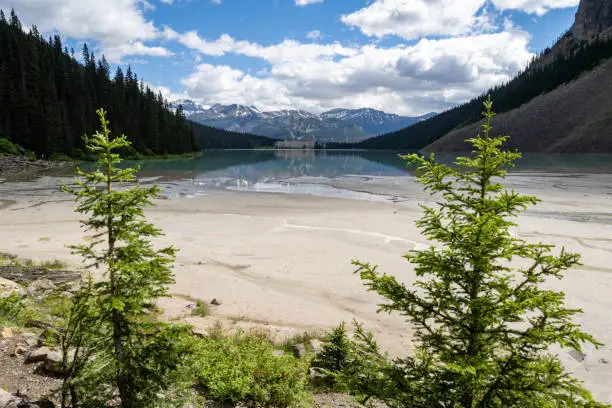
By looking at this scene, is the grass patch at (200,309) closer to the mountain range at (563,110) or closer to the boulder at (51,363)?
the boulder at (51,363)

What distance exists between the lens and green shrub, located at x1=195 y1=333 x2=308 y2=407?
684cm

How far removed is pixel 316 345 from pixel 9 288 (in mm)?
9807

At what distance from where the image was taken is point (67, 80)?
97.1m

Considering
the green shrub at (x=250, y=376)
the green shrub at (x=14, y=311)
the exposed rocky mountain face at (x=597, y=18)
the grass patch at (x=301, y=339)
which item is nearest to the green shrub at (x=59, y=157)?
the green shrub at (x=14, y=311)

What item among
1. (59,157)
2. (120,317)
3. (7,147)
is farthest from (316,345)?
(59,157)

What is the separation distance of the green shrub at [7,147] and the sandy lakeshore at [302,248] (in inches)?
1577

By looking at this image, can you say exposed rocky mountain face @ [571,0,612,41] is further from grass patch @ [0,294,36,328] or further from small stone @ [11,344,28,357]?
small stone @ [11,344,28,357]

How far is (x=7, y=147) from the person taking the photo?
66312 millimetres

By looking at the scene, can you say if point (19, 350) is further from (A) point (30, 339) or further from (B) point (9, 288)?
(B) point (9, 288)

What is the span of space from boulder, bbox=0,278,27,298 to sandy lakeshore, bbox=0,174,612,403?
4.23m

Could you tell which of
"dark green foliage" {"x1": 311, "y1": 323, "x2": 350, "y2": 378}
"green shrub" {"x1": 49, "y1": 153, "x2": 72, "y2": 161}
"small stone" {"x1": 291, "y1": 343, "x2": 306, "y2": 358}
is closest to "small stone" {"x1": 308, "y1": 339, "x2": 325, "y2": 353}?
"small stone" {"x1": 291, "y1": 343, "x2": 306, "y2": 358}

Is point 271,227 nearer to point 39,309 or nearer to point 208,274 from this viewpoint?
point 208,274

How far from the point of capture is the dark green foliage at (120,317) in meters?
4.49

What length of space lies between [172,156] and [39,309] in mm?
114246
